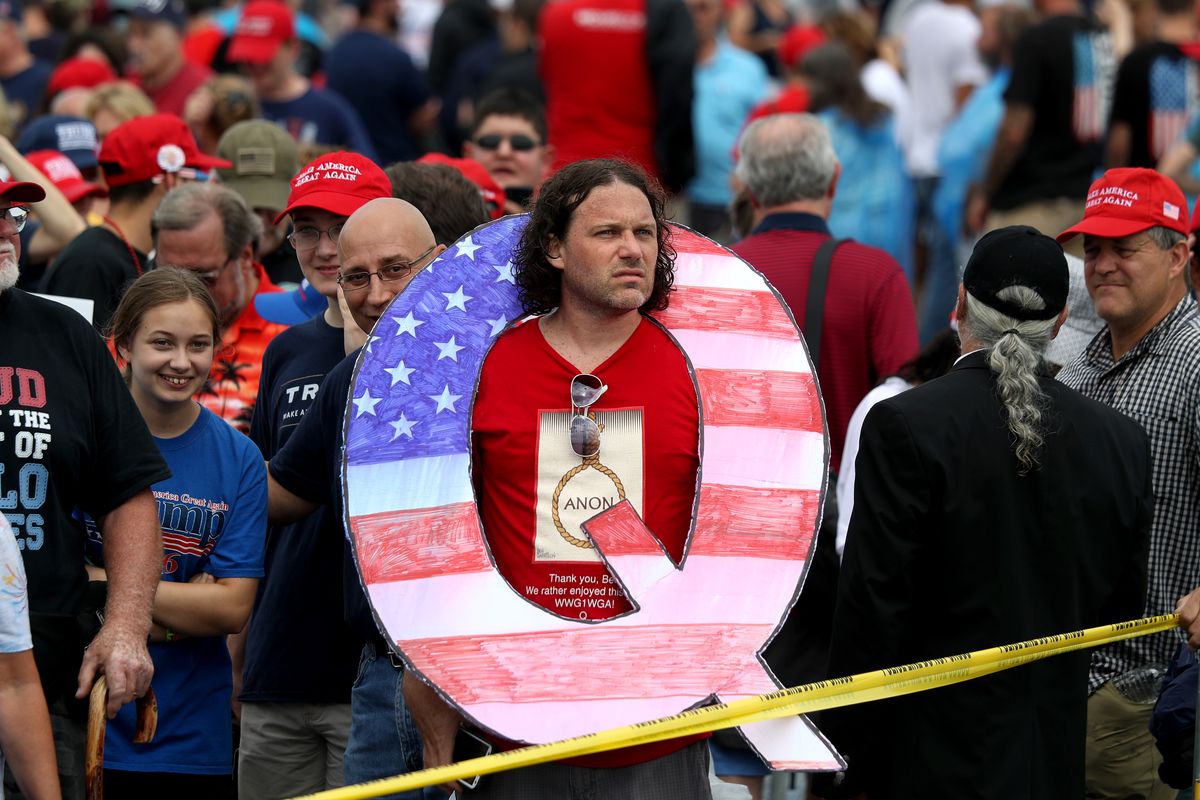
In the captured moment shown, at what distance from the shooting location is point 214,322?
4723 mm

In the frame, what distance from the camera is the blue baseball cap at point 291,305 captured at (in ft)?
18.6

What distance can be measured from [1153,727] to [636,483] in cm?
162

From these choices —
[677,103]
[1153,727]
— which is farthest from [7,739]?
[677,103]

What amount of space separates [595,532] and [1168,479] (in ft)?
6.01

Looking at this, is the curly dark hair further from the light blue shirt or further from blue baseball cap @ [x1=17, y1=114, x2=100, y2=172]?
the light blue shirt

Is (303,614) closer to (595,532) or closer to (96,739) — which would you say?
(96,739)

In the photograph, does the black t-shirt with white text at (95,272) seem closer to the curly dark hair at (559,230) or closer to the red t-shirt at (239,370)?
the red t-shirt at (239,370)

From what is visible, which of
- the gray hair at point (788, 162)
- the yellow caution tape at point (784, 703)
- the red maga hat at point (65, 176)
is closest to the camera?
the yellow caution tape at point (784, 703)

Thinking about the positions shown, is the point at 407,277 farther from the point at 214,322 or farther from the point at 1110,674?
the point at 1110,674

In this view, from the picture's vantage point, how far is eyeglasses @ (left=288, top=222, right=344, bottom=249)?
5133 millimetres

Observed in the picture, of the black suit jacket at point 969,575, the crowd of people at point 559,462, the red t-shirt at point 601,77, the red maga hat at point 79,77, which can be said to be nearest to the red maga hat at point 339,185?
the crowd of people at point 559,462

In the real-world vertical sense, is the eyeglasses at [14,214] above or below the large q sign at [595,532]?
above

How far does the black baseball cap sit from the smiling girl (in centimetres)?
195

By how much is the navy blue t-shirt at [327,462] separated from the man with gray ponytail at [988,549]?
119 centimetres
